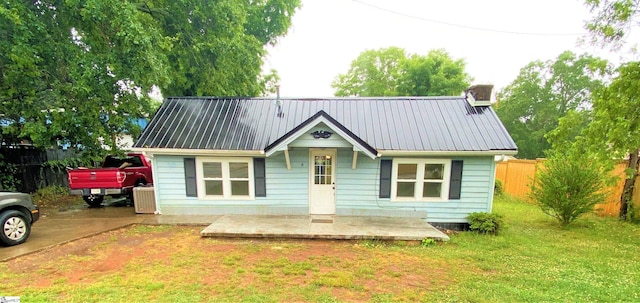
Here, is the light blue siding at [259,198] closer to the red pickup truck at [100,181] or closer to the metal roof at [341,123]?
the metal roof at [341,123]

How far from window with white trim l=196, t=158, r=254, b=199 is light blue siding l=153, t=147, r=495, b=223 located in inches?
9.1

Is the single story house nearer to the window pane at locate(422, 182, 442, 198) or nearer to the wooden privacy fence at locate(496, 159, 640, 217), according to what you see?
the window pane at locate(422, 182, 442, 198)

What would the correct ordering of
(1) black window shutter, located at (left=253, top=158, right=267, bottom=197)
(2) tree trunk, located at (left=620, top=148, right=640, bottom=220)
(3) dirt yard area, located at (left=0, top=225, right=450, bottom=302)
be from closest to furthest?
(3) dirt yard area, located at (left=0, top=225, right=450, bottom=302), (1) black window shutter, located at (left=253, top=158, right=267, bottom=197), (2) tree trunk, located at (left=620, top=148, right=640, bottom=220)

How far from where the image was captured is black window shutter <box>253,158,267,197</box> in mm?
7113

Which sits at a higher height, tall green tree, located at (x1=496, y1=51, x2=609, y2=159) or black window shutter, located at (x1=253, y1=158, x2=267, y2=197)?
tall green tree, located at (x1=496, y1=51, x2=609, y2=159)

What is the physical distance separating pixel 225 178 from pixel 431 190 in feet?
19.1

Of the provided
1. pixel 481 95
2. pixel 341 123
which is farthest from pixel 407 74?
pixel 341 123

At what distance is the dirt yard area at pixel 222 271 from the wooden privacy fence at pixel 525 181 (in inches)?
297

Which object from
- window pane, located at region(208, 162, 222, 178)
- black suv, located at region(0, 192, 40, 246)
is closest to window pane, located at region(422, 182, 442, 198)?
window pane, located at region(208, 162, 222, 178)

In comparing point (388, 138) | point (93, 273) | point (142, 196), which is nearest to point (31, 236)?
point (142, 196)

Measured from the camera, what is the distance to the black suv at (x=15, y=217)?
4.94 meters

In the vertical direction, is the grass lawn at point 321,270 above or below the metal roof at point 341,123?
below

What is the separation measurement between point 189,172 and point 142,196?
1832 mm

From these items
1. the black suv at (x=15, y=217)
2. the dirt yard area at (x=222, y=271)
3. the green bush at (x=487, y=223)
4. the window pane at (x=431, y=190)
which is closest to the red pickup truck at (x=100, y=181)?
the black suv at (x=15, y=217)
